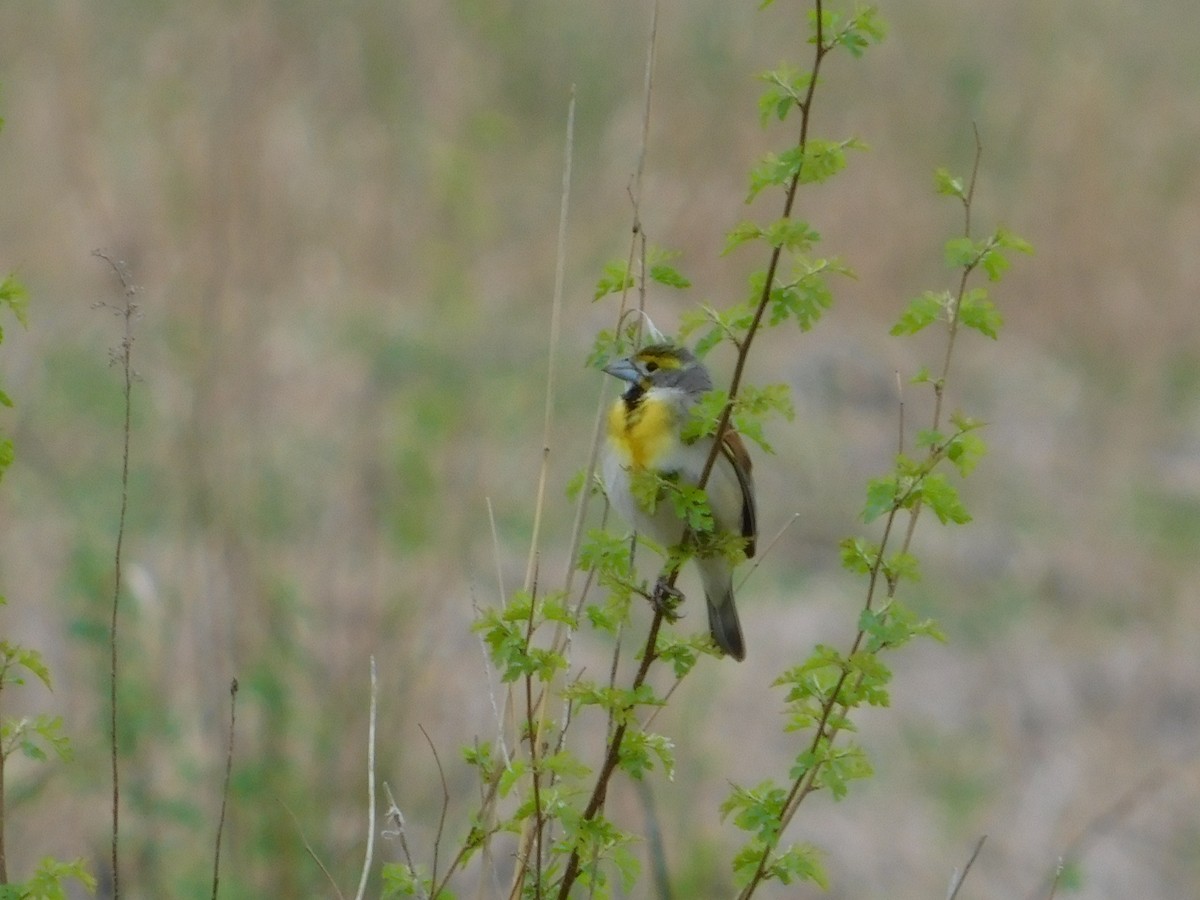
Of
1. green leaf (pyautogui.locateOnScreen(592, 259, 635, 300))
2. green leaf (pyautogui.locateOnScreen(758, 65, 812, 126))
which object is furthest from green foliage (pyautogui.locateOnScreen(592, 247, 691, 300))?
green leaf (pyautogui.locateOnScreen(758, 65, 812, 126))

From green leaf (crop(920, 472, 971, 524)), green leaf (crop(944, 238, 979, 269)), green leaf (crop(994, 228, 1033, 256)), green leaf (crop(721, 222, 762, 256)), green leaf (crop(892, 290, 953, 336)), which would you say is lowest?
green leaf (crop(920, 472, 971, 524))

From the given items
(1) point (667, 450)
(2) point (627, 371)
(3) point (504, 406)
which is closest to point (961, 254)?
(1) point (667, 450)

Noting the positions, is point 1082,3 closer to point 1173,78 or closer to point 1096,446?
point 1173,78

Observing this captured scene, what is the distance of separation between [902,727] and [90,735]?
3132mm

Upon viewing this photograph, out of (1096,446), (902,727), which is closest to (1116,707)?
(902,727)

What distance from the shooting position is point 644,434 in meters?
3.68

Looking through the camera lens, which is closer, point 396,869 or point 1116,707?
point 396,869

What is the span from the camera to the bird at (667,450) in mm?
3539

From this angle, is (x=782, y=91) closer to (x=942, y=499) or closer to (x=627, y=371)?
(x=942, y=499)

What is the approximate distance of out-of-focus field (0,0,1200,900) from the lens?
5297mm

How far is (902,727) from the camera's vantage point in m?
6.81

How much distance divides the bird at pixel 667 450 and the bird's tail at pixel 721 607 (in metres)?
0.04

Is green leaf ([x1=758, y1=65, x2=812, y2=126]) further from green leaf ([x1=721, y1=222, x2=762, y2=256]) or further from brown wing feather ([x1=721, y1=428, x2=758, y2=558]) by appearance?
brown wing feather ([x1=721, y1=428, x2=758, y2=558])

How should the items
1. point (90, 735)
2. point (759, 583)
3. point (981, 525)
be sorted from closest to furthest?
point (90, 735)
point (759, 583)
point (981, 525)
